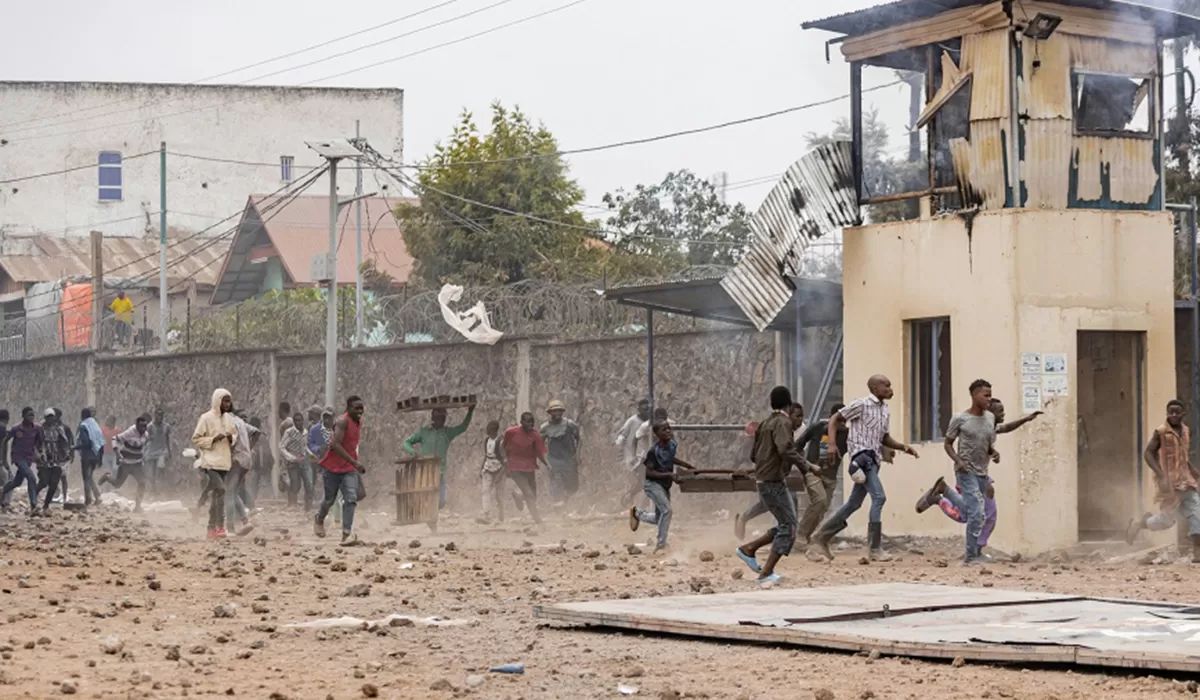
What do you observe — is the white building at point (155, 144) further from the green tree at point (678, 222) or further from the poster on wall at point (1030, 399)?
the poster on wall at point (1030, 399)

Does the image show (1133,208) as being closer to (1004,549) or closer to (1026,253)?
(1026,253)

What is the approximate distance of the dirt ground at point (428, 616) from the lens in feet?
28.1

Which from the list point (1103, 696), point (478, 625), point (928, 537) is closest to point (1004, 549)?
point (928, 537)

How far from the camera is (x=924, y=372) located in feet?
58.6

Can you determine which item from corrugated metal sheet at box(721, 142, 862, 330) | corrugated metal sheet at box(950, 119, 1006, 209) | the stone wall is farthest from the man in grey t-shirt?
the stone wall

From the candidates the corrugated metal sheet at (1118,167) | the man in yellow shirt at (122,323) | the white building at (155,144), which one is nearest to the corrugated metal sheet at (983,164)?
the corrugated metal sheet at (1118,167)

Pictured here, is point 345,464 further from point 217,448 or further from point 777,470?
point 777,470

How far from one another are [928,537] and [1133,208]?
11.5 ft

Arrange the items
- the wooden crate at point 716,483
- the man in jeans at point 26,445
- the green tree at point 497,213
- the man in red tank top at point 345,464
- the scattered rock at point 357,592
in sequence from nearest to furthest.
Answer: the scattered rock at point 357,592 < the wooden crate at point 716,483 < the man in red tank top at point 345,464 < the man in jeans at point 26,445 < the green tree at point 497,213

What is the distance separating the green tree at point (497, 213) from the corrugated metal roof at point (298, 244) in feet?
19.1

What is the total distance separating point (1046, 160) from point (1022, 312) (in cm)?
137

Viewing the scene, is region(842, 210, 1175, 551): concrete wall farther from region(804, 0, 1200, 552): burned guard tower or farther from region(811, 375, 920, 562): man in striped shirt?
region(811, 375, 920, 562): man in striped shirt

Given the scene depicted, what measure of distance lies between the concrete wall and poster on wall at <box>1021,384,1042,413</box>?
2.3 inches

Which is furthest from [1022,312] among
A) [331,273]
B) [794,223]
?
[331,273]
